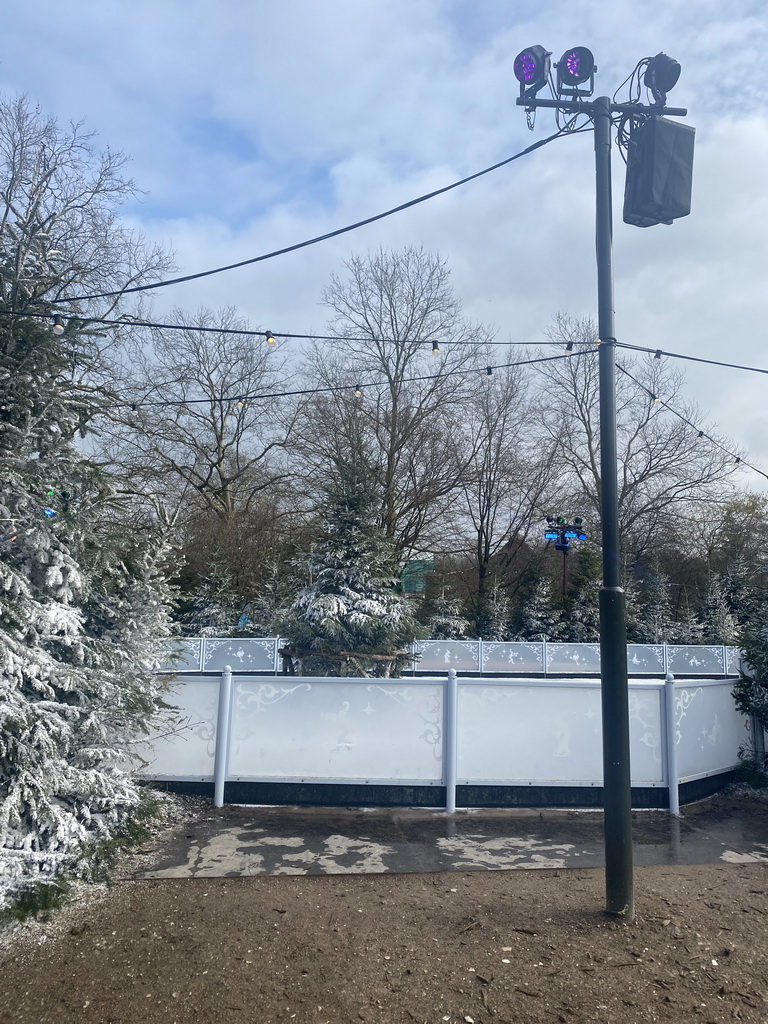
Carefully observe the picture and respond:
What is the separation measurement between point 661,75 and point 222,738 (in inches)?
272

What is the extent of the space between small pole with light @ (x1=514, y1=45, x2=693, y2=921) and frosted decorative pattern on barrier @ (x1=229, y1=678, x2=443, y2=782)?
2.63 metres

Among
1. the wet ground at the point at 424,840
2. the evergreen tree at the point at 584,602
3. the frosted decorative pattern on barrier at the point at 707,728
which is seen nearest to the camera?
the wet ground at the point at 424,840

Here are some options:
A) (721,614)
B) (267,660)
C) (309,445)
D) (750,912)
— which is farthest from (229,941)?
(721,614)

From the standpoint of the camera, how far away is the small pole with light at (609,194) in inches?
179

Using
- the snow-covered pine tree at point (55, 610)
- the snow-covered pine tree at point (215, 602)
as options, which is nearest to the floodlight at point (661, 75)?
the snow-covered pine tree at point (55, 610)

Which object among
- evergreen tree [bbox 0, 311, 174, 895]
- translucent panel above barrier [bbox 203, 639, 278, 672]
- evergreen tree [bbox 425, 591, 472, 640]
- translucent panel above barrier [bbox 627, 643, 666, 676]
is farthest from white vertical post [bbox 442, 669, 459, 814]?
evergreen tree [bbox 425, 591, 472, 640]

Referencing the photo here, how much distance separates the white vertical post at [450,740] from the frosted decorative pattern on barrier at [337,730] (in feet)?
0.24

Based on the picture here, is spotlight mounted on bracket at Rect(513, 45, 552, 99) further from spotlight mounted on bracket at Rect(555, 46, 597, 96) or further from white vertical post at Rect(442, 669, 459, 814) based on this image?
white vertical post at Rect(442, 669, 459, 814)

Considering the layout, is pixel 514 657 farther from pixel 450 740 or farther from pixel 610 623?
pixel 610 623

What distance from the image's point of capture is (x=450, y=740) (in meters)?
7.11

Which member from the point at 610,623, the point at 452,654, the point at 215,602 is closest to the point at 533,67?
the point at 610,623

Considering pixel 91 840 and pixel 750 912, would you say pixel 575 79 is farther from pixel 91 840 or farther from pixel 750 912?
pixel 91 840

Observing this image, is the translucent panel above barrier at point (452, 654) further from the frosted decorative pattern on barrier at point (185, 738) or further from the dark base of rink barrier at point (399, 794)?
the frosted decorative pattern on barrier at point (185, 738)

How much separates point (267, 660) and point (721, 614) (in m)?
19.7
